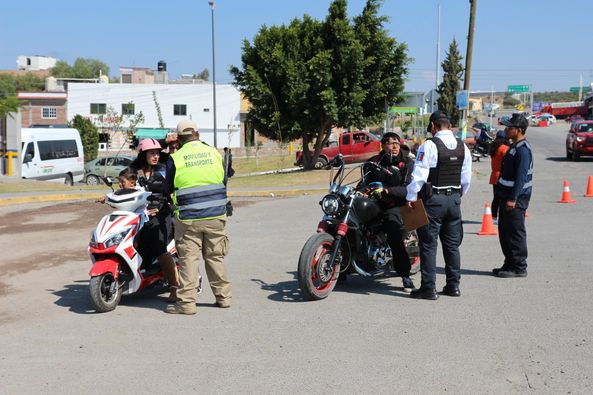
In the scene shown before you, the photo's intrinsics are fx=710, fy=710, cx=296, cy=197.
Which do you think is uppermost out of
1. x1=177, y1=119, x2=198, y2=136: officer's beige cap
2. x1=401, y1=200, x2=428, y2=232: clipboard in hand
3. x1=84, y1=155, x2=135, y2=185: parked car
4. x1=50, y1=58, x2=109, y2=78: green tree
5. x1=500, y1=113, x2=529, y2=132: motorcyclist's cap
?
x1=50, y1=58, x2=109, y2=78: green tree

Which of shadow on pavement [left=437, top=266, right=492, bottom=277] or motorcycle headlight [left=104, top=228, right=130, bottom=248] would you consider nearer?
motorcycle headlight [left=104, top=228, right=130, bottom=248]

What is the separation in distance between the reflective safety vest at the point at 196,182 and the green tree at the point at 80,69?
124381 millimetres

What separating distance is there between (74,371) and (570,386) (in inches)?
141

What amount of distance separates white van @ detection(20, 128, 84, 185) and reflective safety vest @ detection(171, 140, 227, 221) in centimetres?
2238

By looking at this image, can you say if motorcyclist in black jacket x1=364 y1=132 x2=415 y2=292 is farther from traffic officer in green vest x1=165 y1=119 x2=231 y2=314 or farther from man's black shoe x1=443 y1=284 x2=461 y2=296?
traffic officer in green vest x1=165 y1=119 x2=231 y2=314

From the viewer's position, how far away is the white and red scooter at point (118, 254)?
23.1 feet

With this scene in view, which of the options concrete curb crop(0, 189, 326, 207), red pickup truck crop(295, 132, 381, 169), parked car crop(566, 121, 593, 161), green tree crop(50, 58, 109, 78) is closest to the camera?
concrete curb crop(0, 189, 326, 207)

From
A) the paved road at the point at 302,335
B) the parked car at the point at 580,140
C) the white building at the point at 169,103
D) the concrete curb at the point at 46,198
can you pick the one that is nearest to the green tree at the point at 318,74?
the parked car at the point at 580,140

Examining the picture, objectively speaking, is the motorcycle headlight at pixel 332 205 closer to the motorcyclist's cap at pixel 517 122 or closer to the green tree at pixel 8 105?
the motorcyclist's cap at pixel 517 122

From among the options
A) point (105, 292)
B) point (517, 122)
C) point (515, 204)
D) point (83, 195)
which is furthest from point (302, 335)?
point (83, 195)

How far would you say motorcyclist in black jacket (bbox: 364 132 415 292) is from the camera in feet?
25.6

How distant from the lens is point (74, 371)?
5.36 m

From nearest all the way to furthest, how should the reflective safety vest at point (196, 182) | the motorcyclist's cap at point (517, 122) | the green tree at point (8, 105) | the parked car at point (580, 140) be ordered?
the reflective safety vest at point (196, 182) < the motorcyclist's cap at point (517, 122) < the green tree at point (8, 105) < the parked car at point (580, 140)

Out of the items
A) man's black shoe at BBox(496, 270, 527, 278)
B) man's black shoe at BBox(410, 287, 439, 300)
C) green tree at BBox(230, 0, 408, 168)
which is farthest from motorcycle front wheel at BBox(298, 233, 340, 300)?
green tree at BBox(230, 0, 408, 168)
